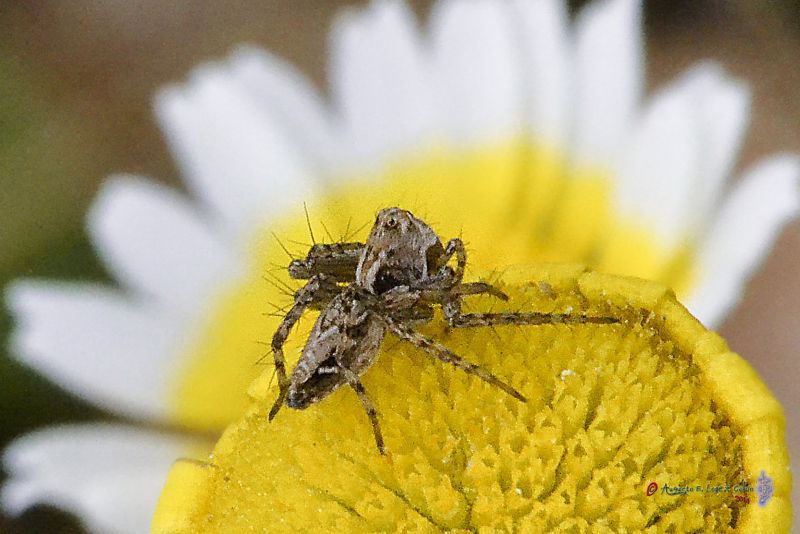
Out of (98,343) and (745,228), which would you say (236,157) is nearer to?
(98,343)

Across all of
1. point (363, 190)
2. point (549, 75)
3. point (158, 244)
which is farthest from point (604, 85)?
point (158, 244)

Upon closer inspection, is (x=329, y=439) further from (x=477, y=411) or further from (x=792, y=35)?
(x=792, y=35)

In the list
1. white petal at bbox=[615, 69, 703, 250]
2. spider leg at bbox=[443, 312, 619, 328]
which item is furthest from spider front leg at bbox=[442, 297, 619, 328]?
white petal at bbox=[615, 69, 703, 250]

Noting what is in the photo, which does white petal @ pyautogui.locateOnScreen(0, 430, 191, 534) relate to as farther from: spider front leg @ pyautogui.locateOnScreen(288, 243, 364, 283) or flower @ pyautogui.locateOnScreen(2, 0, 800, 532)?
spider front leg @ pyautogui.locateOnScreen(288, 243, 364, 283)

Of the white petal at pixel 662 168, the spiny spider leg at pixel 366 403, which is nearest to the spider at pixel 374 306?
the spiny spider leg at pixel 366 403

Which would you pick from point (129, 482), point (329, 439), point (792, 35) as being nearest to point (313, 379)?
point (329, 439)

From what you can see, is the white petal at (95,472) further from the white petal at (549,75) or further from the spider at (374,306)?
the white petal at (549,75)
